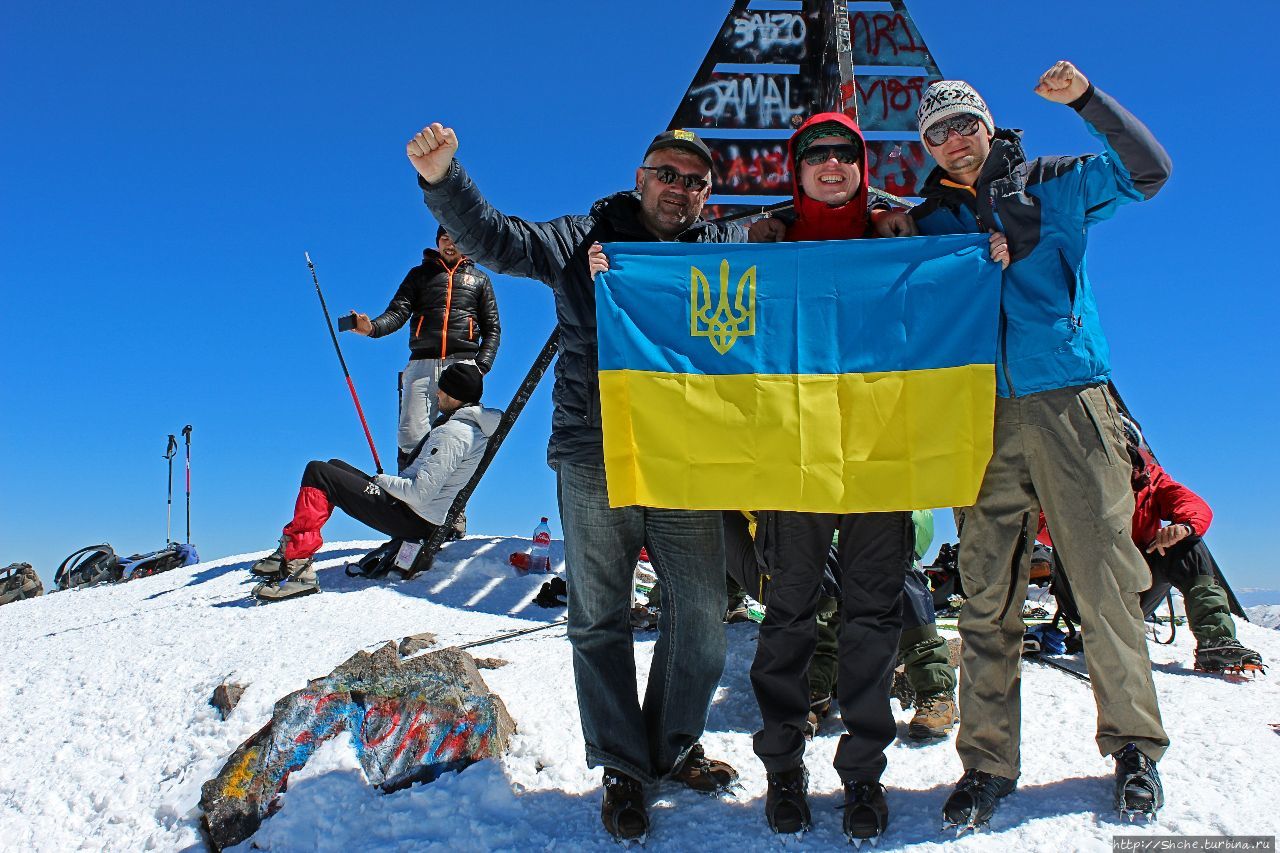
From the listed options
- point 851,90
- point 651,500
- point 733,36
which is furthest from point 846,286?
point 733,36

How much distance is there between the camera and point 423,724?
3.54 m

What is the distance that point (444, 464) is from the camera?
7.54m

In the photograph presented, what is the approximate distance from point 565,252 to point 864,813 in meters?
2.45

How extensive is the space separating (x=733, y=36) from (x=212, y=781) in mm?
7445

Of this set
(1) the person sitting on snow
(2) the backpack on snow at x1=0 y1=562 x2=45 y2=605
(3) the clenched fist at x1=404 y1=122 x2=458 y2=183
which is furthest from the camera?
(2) the backpack on snow at x1=0 y1=562 x2=45 y2=605

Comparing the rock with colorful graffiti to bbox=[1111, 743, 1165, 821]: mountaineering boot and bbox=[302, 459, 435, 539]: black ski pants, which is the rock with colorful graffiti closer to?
bbox=[1111, 743, 1165, 821]: mountaineering boot

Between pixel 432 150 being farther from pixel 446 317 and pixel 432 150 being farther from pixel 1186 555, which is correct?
pixel 446 317

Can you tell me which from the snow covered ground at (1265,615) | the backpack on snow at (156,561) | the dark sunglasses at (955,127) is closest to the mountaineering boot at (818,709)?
the dark sunglasses at (955,127)

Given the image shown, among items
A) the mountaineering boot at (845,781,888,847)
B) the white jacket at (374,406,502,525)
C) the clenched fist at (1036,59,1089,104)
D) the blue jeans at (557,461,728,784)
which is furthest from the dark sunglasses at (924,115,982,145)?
the white jacket at (374,406,502,525)

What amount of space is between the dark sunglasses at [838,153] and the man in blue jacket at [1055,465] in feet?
1.38

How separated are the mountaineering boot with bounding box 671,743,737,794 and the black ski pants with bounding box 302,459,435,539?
16.1 feet

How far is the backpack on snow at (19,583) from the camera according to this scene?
10188 mm

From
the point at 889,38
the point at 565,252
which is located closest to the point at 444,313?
the point at 889,38

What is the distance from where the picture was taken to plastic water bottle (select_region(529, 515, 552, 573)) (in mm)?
8000
